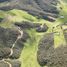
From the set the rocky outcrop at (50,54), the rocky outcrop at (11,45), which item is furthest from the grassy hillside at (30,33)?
the rocky outcrop at (11,45)

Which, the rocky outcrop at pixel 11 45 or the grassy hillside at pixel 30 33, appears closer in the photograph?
the rocky outcrop at pixel 11 45

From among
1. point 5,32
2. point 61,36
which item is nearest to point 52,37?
point 61,36

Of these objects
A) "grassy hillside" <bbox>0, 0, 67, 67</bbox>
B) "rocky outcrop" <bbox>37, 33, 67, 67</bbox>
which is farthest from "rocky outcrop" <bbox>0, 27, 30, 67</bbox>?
"rocky outcrop" <bbox>37, 33, 67, 67</bbox>

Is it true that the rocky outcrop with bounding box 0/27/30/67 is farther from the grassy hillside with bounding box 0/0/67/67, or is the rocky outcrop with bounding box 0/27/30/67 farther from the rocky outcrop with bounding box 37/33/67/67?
the rocky outcrop with bounding box 37/33/67/67

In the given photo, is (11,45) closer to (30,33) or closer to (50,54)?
(30,33)

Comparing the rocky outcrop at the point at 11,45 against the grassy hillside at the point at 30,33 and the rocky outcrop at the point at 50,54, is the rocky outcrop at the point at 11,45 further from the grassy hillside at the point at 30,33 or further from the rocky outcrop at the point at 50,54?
the rocky outcrop at the point at 50,54

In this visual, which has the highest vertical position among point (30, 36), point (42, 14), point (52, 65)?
point (52, 65)

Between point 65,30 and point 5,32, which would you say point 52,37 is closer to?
point 65,30

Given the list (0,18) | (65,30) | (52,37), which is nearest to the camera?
(52,37)

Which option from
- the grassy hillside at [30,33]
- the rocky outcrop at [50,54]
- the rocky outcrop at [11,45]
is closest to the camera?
the rocky outcrop at [50,54]
